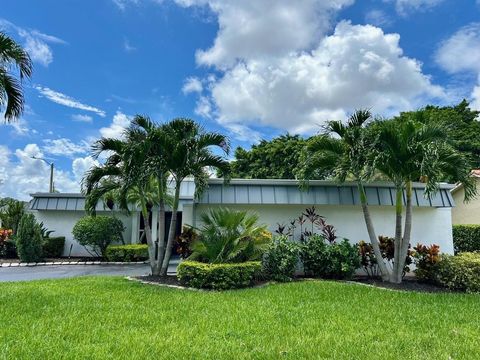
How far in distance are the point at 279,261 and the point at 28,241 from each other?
11023 mm

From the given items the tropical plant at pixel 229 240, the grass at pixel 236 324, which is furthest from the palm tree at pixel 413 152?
the tropical plant at pixel 229 240

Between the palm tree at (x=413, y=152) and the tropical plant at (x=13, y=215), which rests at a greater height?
the palm tree at (x=413, y=152)

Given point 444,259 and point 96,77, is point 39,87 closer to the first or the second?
point 96,77

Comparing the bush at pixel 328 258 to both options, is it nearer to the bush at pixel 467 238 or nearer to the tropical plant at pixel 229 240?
the tropical plant at pixel 229 240

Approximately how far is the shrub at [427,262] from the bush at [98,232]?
40.1 ft

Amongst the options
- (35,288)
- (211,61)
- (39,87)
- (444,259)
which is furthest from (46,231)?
(444,259)

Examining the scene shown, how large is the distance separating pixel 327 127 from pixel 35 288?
7.69 meters

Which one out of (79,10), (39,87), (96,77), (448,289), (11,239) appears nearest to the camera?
(448,289)

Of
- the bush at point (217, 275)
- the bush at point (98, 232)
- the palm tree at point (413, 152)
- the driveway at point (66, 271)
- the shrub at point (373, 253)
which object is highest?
the palm tree at point (413, 152)

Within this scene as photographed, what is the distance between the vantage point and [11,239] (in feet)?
52.3

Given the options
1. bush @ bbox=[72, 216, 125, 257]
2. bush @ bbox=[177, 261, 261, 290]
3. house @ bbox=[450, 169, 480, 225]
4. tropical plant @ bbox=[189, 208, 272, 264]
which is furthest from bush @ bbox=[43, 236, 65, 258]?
house @ bbox=[450, 169, 480, 225]

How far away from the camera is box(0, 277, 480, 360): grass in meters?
3.83

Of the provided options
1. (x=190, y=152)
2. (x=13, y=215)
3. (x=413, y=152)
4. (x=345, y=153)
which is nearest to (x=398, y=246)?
(x=413, y=152)

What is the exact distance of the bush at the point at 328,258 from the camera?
8977 millimetres
